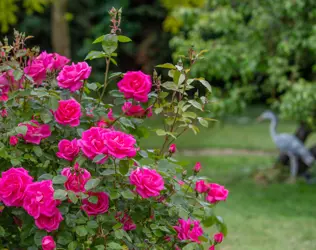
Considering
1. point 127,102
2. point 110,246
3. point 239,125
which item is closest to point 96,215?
point 110,246

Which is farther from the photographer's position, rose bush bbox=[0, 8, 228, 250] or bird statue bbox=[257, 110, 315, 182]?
bird statue bbox=[257, 110, 315, 182]

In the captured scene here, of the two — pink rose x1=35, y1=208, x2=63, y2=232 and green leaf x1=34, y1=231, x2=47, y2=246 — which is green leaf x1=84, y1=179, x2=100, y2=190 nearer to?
pink rose x1=35, y1=208, x2=63, y2=232

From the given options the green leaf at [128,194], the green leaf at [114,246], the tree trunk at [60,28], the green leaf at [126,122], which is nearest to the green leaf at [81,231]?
the green leaf at [114,246]

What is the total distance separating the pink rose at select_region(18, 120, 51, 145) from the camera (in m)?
2.89

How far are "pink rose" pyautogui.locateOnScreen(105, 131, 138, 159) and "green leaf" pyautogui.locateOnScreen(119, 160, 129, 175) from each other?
3.5 inches

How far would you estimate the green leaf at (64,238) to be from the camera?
2.72 m

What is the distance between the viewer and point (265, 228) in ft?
24.0

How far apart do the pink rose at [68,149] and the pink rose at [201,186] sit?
653 millimetres

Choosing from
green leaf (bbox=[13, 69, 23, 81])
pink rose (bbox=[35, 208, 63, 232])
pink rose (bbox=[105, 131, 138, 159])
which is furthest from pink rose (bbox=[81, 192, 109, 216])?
green leaf (bbox=[13, 69, 23, 81])

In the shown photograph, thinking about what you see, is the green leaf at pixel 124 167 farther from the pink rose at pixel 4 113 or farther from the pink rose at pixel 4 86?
the pink rose at pixel 4 86

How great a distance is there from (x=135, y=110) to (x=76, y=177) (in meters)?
0.60

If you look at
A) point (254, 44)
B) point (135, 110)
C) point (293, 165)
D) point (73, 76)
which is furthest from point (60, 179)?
point (293, 165)

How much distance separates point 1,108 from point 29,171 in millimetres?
317

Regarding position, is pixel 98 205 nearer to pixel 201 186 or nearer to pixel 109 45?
pixel 201 186
